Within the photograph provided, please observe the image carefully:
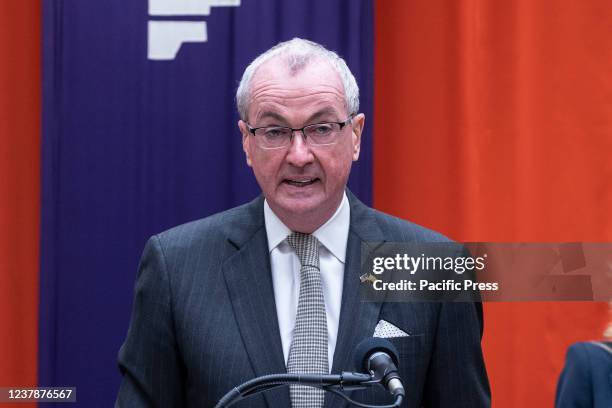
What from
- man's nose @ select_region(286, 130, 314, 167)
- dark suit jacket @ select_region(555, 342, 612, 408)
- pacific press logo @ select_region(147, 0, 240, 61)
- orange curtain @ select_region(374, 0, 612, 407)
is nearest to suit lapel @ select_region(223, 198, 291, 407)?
man's nose @ select_region(286, 130, 314, 167)

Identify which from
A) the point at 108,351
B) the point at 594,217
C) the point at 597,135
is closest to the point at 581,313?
the point at 594,217

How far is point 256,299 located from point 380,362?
21.1 inches

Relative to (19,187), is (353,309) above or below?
below

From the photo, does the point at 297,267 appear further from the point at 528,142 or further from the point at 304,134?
the point at 528,142

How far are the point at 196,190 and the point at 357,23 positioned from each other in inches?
30.1

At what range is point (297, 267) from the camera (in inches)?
73.0

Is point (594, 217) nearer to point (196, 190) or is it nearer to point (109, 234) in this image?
point (196, 190)

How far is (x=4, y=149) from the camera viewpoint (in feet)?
9.80

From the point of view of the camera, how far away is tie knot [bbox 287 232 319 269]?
6.00 ft

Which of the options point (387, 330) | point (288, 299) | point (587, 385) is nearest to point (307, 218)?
point (288, 299)

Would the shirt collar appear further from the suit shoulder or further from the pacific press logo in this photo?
the pacific press logo

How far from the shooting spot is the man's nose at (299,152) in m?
1.76

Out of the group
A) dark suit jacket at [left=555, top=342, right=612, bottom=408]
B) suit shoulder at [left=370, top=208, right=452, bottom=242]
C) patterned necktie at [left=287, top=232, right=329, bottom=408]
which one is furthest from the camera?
suit shoulder at [left=370, top=208, right=452, bottom=242]

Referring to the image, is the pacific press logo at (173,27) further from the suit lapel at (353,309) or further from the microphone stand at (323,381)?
the microphone stand at (323,381)
